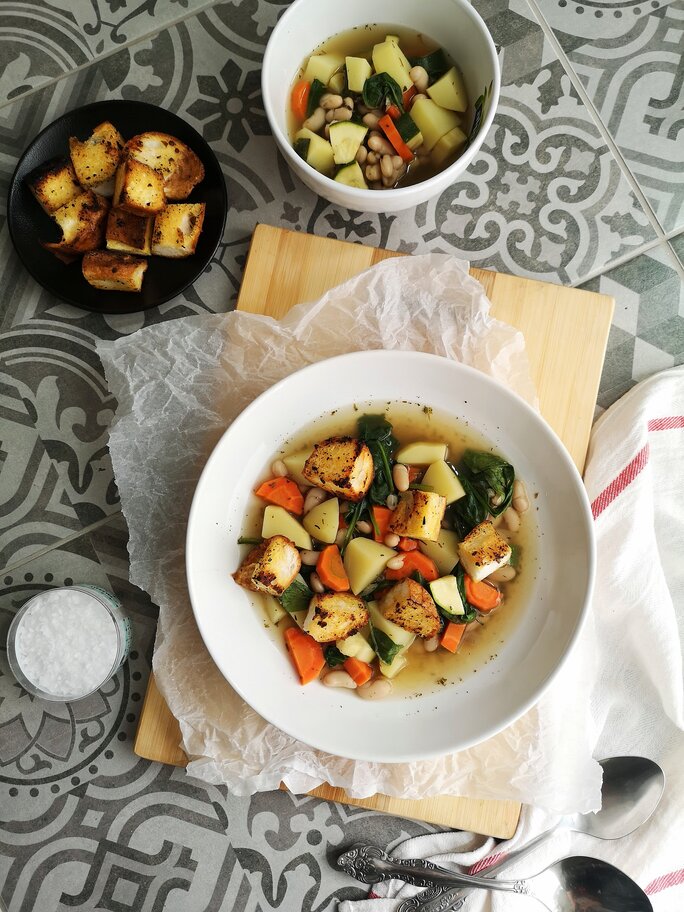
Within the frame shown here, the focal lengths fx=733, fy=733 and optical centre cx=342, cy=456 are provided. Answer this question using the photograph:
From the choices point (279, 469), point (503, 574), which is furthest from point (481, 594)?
point (279, 469)

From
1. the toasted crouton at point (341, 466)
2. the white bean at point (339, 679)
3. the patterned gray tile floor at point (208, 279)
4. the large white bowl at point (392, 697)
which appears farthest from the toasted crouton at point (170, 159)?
the white bean at point (339, 679)

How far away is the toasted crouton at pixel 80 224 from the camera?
1.70 meters

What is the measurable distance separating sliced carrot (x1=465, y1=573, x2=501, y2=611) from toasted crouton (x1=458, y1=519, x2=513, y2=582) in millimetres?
41

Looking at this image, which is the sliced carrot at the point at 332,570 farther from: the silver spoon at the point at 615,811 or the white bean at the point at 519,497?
the silver spoon at the point at 615,811

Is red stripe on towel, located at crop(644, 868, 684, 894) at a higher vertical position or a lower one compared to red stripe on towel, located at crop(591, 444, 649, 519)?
lower

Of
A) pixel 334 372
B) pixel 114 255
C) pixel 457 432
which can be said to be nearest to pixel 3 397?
pixel 114 255

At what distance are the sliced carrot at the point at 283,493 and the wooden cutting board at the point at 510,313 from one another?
0.42 metres

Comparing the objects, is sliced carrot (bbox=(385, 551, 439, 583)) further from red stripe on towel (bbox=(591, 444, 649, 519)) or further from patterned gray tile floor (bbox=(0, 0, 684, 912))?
patterned gray tile floor (bbox=(0, 0, 684, 912))

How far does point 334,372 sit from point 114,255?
1.99 ft

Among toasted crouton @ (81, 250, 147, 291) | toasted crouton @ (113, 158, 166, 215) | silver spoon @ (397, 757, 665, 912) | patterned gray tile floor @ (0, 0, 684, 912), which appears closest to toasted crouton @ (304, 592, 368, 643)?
patterned gray tile floor @ (0, 0, 684, 912)

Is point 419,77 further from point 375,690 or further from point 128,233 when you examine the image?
point 375,690

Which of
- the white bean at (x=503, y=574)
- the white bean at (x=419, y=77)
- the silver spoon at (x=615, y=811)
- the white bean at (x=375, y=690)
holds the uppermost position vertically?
the white bean at (x=419, y=77)

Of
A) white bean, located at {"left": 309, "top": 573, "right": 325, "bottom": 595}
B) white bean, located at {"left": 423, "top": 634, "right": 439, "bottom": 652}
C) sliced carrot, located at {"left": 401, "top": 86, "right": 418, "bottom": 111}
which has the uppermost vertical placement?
sliced carrot, located at {"left": 401, "top": 86, "right": 418, "bottom": 111}

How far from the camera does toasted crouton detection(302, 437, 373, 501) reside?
1504 mm
